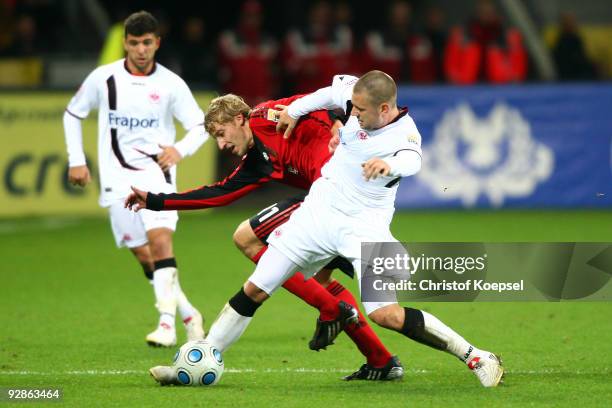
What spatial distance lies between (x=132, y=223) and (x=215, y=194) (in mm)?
1876

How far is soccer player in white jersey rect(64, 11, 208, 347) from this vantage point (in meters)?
9.09

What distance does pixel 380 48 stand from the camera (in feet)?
65.8

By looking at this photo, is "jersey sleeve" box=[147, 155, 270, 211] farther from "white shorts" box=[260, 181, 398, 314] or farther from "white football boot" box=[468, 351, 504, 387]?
"white football boot" box=[468, 351, 504, 387]

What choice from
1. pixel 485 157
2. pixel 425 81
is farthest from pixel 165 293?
pixel 425 81

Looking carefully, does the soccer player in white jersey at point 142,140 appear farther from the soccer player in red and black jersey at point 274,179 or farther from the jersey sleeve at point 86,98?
the soccer player in red and black jersey at point 274,179

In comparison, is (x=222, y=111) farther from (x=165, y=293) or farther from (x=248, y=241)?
(x=165, y=293)

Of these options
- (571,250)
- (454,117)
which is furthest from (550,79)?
(571,250)

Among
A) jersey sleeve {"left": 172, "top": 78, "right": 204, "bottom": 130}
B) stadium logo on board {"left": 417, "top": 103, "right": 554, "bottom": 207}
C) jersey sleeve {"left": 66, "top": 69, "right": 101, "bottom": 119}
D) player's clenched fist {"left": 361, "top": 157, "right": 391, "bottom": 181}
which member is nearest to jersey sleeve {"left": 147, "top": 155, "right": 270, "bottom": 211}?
player's clenched fist {"left": 361, "top": 157, "right": 391, "bottom": 181}

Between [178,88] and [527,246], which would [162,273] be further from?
[527,246]

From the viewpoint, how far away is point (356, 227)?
7082 millimetres

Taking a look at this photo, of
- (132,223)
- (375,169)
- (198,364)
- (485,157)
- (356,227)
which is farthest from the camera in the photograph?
(485,157)

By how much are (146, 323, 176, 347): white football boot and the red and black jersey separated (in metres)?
1.53

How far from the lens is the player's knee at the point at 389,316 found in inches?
274

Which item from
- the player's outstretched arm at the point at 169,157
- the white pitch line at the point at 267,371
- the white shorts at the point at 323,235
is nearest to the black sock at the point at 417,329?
the white shorts at the point at 323,235
